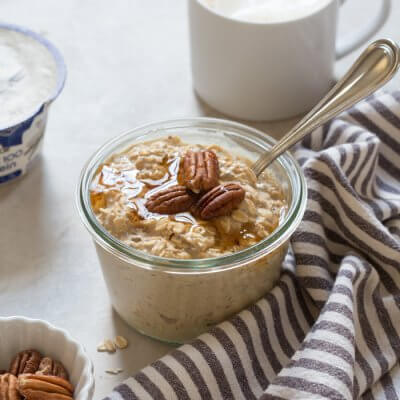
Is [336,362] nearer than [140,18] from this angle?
Yes

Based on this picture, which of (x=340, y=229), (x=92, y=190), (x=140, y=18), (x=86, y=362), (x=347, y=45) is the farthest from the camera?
(x=140, y=18)

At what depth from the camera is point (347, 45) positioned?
1.46 metres

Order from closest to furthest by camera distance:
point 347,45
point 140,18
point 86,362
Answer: point 86,362 → point 347,45 → point 140,18

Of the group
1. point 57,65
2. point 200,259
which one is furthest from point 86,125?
point 200,259

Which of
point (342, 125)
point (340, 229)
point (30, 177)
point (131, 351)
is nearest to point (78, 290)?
point (131, 351)

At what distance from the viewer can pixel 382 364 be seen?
3.51 ft

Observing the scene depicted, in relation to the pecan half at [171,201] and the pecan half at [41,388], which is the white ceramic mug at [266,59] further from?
the pecan half at [41,388]

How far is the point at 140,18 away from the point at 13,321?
2.97ft

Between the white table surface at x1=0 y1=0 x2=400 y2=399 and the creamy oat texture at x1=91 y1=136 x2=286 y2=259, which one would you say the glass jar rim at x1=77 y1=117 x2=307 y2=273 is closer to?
the creamy oat texture at x1=91 y1=136 x2=286 y2=259

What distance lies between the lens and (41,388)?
0.94 meters

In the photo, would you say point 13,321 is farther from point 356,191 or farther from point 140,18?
point 140,18

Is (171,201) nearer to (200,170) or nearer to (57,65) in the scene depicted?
(200,170)

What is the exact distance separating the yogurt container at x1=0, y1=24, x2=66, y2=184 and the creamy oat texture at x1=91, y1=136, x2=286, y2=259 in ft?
0.69

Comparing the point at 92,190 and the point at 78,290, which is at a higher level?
the point at 92,190
